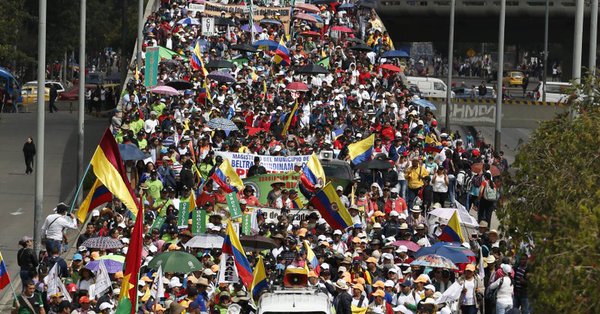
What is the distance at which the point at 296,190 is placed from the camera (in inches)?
1296

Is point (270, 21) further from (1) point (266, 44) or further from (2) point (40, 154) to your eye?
(2) point (40, 154)

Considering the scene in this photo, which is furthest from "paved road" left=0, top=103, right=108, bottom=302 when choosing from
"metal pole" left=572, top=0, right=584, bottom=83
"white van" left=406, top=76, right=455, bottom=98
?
"white van" left=406, top=76, right=455, bottom=98

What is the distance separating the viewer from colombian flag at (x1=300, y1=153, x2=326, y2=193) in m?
32.9

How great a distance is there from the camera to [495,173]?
124ft

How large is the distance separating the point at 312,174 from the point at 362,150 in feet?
11.2

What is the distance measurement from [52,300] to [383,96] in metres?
20.4

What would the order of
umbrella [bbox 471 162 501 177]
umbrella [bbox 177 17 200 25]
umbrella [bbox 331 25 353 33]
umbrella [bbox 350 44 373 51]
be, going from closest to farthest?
1. umbrella [bbox 471 162 501 177]
2. umbrella [bbox 350 44 373 51]
3. umbrella [bbox 177 17 200 25]
4. umbrella [bbox 331 25 353 33]

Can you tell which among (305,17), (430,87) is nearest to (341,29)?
(305,17)

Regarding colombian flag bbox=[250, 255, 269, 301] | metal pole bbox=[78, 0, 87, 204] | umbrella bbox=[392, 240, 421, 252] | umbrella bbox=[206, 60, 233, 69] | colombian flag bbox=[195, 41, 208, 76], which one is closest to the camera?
colombian flag bbox=[250, 255, 269, 301]

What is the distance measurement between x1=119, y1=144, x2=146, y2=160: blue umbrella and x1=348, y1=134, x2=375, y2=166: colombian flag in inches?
164

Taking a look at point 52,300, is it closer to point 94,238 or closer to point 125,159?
point 94,238

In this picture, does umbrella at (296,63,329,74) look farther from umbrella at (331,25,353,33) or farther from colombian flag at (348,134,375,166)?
colombian flag at (348,134,375,166)

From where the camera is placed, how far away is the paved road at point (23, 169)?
3706cm

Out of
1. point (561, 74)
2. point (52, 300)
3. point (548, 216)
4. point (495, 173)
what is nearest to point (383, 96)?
point (495, 173)
